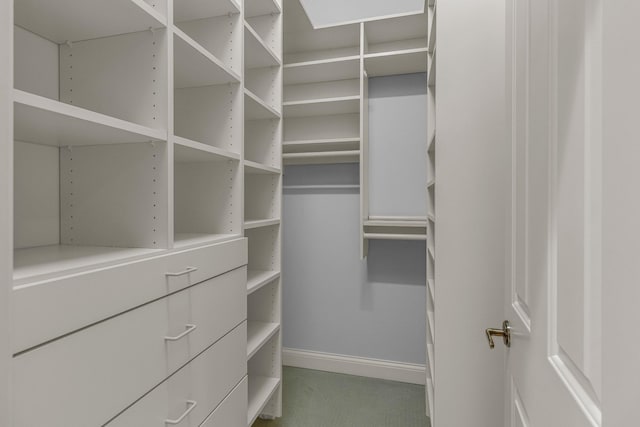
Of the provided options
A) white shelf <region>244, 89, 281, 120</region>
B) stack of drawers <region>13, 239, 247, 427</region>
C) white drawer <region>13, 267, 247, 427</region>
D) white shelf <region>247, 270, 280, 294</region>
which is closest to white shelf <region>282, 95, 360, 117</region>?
white shelf <region>244, 89, 281, 120</region>

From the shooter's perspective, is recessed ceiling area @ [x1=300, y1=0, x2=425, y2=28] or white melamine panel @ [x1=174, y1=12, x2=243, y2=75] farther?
recessed ceiling area @ [x1=300, y1=0, x2=425, y2=28]

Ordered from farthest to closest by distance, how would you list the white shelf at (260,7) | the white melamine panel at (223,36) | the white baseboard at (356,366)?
the white baseboard at (356,366) < the white shelf at (260,7) < the white melamine panel at (223,36)

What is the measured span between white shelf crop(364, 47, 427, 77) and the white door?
54.3 inches

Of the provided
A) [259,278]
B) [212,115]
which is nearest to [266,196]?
[259,278]

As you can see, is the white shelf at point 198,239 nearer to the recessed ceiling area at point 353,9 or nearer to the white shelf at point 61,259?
the white shelf at point 61,259

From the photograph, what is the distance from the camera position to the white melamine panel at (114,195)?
1.06 meters

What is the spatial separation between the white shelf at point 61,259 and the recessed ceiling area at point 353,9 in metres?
2.11

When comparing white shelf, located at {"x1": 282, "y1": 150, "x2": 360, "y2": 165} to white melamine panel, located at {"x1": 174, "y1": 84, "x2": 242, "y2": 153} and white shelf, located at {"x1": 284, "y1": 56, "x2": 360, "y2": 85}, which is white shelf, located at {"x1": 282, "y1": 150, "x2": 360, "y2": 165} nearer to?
white shelf, located at {"x1": 284, "y1": 56, "x2": 360, "y2": 85}

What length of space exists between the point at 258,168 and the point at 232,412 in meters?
1.09

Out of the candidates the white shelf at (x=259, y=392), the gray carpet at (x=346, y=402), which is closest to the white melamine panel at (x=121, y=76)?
the white shelf at (x=259, y=392)

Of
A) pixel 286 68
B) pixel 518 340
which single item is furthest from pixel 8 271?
pixel 286 68

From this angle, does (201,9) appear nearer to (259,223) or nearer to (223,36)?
(223,36)

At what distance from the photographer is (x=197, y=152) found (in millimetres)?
1273

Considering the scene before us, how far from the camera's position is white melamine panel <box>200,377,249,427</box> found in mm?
1235
